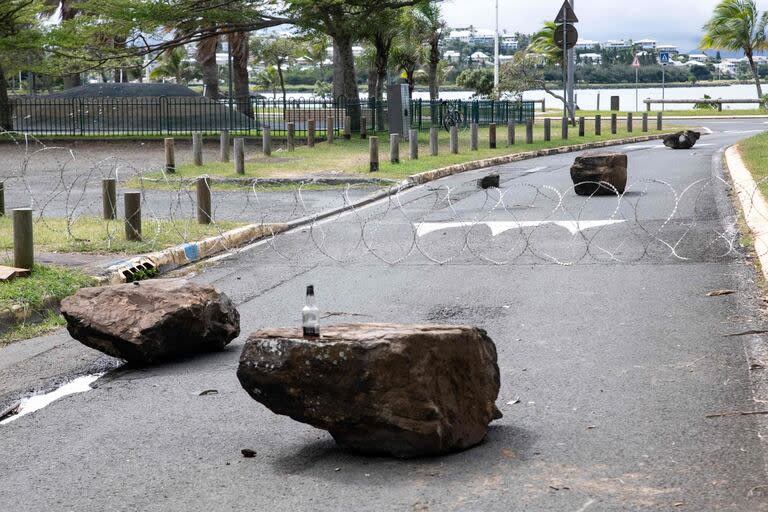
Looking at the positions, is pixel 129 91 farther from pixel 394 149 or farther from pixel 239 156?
pixel 239 156

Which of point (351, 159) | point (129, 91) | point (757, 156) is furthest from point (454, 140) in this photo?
point (129, 91)

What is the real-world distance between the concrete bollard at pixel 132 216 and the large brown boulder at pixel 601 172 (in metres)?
7.84

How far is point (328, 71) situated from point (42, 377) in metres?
145

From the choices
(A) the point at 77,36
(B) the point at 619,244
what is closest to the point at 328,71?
(A) the point at 77,36

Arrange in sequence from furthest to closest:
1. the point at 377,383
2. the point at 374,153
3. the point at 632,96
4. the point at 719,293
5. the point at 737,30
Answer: the point at 632,96
the point at 737,30
the point at 374,153
the point at 719,293
the point at 377,383

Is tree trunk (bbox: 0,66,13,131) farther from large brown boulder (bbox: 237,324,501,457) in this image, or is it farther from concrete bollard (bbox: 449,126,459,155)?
large brown boulder (bbox: 237,324,501,457)

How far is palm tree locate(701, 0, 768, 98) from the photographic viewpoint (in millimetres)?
58906

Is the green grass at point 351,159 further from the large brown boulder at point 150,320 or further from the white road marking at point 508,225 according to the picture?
the large brown boulder at point 150,320

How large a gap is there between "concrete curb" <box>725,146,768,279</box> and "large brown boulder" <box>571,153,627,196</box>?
1.90m

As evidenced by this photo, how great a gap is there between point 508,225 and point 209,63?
36.3 meters

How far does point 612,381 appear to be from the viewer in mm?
7242

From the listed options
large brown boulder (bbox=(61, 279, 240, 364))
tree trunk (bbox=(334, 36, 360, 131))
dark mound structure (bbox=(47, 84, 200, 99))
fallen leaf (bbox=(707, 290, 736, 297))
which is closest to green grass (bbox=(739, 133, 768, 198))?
fallen leaf (bbox=(707, 290, 736, 297))

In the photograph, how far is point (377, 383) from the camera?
5.62 m

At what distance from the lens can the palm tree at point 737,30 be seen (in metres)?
58.9
